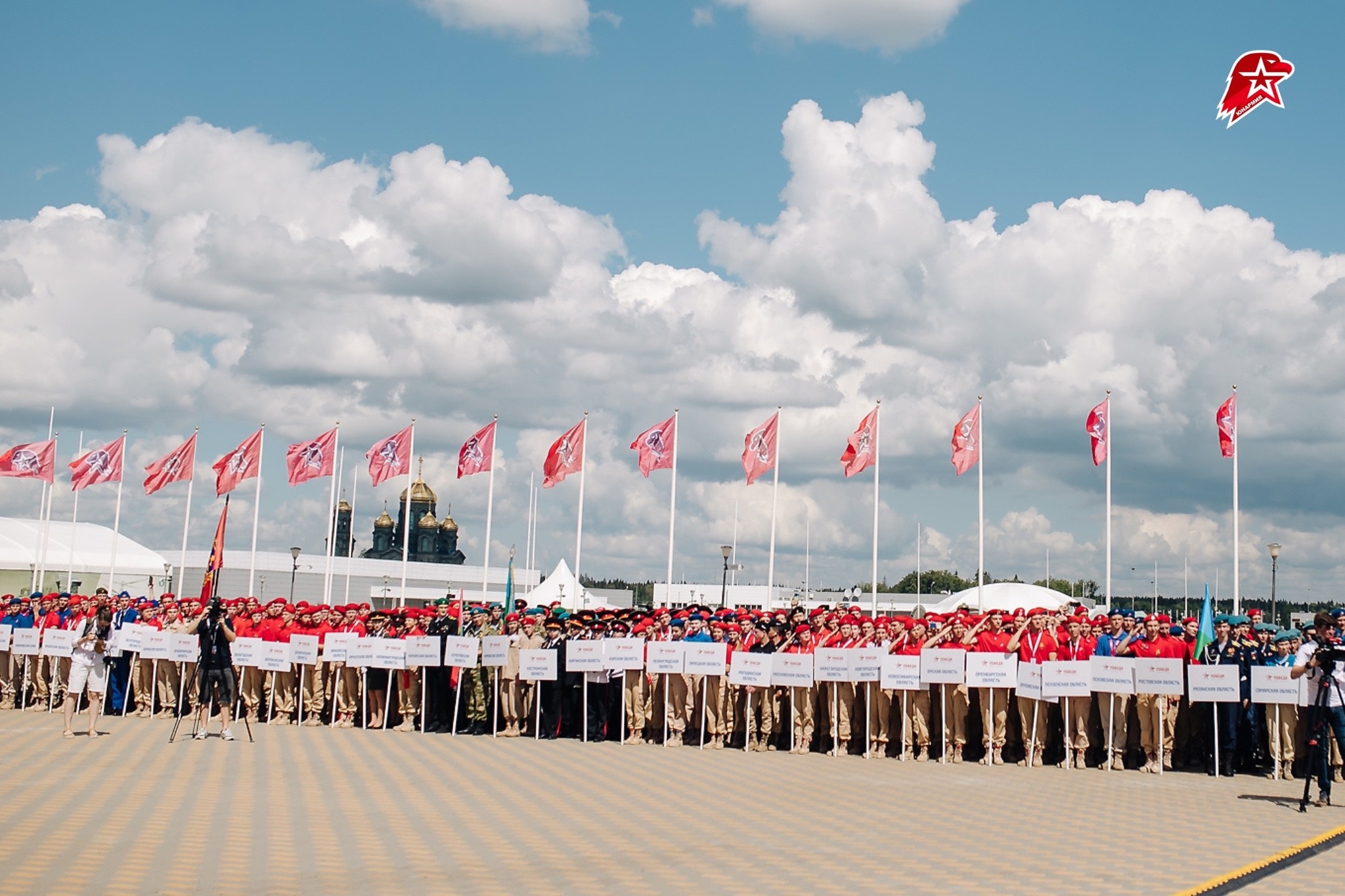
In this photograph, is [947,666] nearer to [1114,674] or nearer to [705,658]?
[1114,674]

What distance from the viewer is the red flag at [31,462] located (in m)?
37.9

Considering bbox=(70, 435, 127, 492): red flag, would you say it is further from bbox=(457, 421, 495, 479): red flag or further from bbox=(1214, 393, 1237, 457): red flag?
bbox=(1214, 393, 1237, 457): red flag

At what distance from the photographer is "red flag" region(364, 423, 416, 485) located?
34.1 metres

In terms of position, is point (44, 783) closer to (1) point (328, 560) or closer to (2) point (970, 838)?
(2) point (970, 838)

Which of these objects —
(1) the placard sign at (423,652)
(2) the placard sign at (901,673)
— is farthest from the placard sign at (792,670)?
(1) the placard sign at (423,652)

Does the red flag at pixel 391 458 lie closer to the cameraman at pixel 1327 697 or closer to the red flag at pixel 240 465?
the red flag at pixel 240 465

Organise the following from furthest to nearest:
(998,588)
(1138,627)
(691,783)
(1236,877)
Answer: (998,588) → (1138,627) → (691,783) → (1236,877)

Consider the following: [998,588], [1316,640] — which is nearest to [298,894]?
[1316,640]

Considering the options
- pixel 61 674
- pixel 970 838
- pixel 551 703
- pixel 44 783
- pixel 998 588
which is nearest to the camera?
pixel 970 838

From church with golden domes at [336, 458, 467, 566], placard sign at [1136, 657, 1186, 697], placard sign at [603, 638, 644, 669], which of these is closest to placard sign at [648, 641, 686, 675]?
placard sign at [603, 638, 644, 669]

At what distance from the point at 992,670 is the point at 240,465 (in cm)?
2520

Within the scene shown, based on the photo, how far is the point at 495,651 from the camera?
19.7 meters

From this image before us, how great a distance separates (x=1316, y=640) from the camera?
13469 mm

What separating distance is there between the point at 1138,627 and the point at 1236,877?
8524 mm
